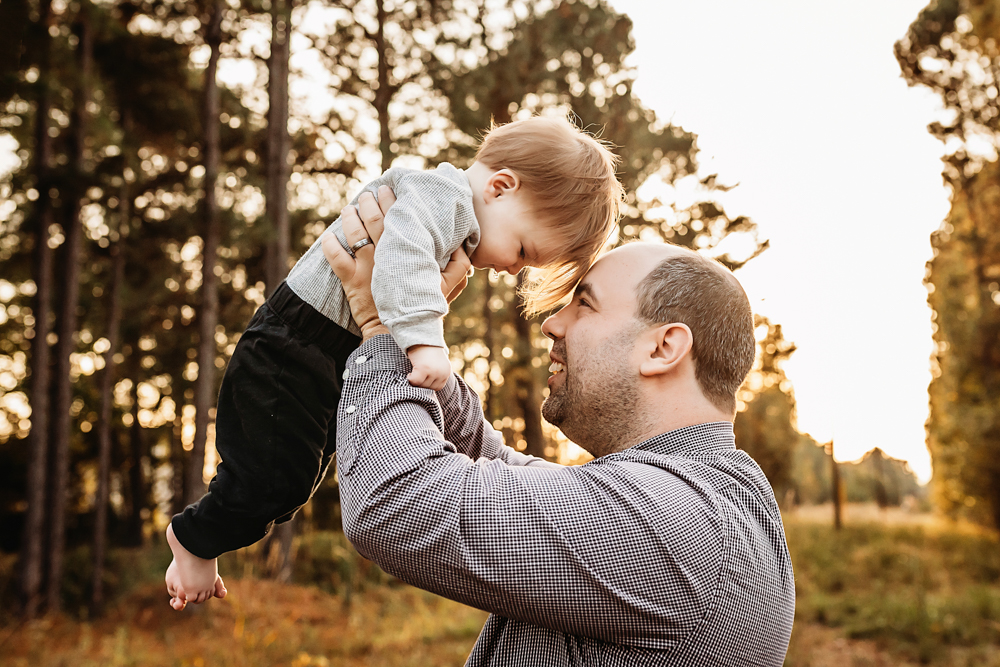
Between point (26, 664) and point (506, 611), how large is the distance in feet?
27.0

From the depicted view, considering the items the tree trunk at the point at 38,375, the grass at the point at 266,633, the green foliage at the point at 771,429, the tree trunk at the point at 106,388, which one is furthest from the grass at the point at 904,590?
the tree trunk at the point at 106,388

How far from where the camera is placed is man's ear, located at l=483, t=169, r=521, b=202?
2.09 metres

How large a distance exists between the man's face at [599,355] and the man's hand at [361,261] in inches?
14.1

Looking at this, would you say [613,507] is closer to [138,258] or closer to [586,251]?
[586,251]

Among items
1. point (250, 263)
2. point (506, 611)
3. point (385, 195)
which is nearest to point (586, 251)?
point (385, 195)

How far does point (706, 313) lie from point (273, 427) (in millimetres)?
1131

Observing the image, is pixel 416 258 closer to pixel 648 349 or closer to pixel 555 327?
pixel 555 327

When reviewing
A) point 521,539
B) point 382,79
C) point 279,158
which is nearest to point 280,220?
point 279,158

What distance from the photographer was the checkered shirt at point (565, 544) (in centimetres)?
132

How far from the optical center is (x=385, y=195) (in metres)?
1.93

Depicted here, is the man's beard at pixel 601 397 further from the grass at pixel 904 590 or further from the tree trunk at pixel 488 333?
the tree trunk at pixel 488 333

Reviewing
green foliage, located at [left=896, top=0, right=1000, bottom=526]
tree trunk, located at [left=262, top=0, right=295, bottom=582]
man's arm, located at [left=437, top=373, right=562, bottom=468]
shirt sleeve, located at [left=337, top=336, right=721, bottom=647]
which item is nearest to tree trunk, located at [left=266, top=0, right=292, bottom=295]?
tree trunk, located at [left=262, top=0, right=295, bottom=582]

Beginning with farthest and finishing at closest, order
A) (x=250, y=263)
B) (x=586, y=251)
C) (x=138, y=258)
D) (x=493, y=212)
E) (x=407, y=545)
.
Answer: (x=138, y=258), (x=250, y=263), (x=586, y=251), (x=493, y=212), (x=407, y=545)

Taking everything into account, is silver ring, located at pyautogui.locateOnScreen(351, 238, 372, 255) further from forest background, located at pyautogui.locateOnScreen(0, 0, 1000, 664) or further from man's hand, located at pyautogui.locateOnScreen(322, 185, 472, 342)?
forest background, located at pyautogui.locateOnScreen(0, 0, 1000, 664)
